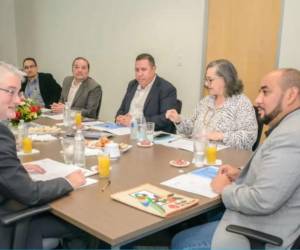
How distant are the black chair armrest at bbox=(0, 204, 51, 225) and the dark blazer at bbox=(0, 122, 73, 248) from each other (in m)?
0.03

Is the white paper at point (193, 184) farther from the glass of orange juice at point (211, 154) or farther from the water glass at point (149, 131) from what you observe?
the water glass at point (149, 131)

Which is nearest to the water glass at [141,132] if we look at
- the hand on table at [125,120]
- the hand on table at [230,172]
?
the hand on table at [125,120]

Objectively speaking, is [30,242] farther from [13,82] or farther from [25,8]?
[25,8]

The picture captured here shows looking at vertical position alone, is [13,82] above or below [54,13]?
below

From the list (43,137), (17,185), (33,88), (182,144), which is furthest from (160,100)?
(33,88)

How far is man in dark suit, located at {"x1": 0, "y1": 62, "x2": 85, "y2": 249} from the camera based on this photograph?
1.61 metres

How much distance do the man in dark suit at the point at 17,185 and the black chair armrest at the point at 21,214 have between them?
0.04 meters

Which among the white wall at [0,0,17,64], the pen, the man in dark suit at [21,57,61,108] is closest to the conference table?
the pen

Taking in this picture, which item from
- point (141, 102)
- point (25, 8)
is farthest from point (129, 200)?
point (25, 8)

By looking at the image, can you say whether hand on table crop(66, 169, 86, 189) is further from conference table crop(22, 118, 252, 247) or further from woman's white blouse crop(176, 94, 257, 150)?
woman's white blouse crop(176, 94, 257, 150)

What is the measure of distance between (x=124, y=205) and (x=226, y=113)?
1.40 m

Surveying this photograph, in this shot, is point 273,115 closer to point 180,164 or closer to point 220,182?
point 220,182

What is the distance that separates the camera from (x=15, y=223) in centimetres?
156

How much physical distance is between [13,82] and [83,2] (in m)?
4.42
